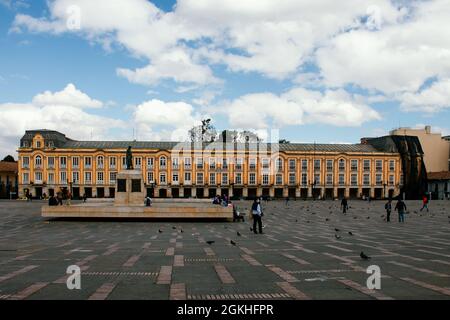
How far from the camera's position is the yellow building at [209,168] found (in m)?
85.9

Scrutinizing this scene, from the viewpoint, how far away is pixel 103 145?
303ft

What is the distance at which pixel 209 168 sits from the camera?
89500 mm

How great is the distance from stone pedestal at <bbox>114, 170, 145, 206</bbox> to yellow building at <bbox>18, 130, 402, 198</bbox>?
1995 inches

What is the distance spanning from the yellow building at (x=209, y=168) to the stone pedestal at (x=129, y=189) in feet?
166

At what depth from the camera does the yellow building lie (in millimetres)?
85875

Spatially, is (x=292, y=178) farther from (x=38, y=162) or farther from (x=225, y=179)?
(x=38, y=162)

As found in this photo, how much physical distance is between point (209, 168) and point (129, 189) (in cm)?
5658

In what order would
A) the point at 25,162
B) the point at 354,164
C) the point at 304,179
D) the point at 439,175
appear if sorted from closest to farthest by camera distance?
the point at 25,162 → the point at 304,179 → the point at 354,164 → the point at 439,175

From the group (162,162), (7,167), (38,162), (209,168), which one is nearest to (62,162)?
(38,162)

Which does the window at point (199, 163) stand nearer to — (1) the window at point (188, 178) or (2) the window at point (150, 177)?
(1) the window at point (188, 178)

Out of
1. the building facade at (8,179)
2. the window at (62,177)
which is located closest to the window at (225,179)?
the window at (62,177)

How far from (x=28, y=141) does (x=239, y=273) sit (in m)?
86.7
